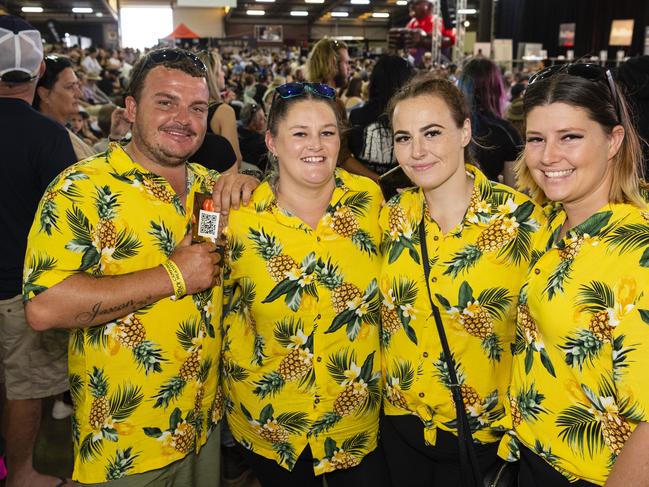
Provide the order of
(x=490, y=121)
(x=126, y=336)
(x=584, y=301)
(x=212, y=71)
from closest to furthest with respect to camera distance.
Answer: (x=584, y=301) → (x=126, y=336) → (x=490, y=121) → (x=212, y=71)

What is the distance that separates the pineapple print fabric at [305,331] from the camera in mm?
1913

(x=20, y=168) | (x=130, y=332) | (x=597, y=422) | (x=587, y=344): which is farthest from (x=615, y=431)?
(x=20, y=168)

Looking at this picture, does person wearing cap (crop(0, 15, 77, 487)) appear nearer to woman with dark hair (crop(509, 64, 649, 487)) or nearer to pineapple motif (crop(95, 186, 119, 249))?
pineapple motif (crop(95, 186, 119, 249))

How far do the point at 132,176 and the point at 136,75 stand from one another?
39 centimetres

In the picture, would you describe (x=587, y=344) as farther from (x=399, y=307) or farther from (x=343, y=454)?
(x=343, y=454)

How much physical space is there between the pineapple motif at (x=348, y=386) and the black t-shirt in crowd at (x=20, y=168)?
1536mm

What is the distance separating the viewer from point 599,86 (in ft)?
5.08

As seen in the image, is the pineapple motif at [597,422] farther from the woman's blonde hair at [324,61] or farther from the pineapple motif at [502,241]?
the woman's blonde hair at [324,61]

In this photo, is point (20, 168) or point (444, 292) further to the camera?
point (20, 168)

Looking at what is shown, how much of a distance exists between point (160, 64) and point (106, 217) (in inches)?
22.1

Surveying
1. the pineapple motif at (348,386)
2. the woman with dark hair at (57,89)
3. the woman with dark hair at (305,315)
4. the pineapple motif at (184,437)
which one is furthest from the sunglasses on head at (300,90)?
the woman with dark hair at (57,89)

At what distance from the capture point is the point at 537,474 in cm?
158

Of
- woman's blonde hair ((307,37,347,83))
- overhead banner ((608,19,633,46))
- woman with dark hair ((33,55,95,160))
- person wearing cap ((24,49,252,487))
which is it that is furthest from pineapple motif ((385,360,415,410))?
overhead banner ((608,19,633,46))

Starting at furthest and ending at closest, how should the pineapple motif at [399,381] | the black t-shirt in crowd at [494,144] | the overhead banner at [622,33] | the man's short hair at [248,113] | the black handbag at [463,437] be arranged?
the overhead banner at [622,33] → the man's short hair at [248,113] → the black t-shirt in crowd at [494,144] → the pineapple motif at [399,381] → the black handbag at [463,437]
